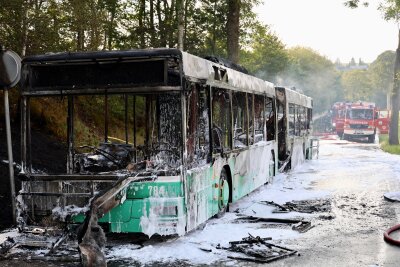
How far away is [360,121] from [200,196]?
1688 inches

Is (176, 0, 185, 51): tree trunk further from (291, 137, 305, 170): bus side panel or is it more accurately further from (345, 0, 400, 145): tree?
(345, 0, 400, 145): tree

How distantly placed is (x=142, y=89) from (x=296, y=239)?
3.32 metres

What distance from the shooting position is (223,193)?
1052 centimetres

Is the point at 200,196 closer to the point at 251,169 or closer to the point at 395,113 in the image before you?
the point at 251,169

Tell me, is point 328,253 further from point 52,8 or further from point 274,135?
point 52,8

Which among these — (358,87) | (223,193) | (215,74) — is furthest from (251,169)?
(358,87)

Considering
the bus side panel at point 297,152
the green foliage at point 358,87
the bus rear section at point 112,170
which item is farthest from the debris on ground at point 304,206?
the green foliage at point 358,87

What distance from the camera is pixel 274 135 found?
648 inches

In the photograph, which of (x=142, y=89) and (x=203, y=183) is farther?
(x=203, y=183)

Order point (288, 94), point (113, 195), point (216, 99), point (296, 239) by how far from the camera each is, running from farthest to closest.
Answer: point (288, 94) → point (216, 99) → point (296, 239) → point (113, 195)

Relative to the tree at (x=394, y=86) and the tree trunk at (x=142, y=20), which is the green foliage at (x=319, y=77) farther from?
the tree trunk at (x=142, y=20)

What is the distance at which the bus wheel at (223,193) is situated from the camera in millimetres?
10322

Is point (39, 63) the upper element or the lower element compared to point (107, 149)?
upper

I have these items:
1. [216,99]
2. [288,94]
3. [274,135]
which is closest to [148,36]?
[288,94]
